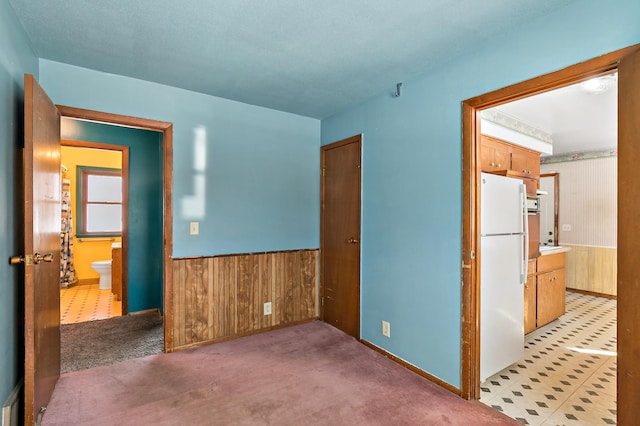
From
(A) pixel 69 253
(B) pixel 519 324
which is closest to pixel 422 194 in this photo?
(B) pixel 519 324

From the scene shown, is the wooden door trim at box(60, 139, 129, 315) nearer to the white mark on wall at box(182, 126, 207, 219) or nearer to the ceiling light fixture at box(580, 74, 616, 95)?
the white mark on wall at box(182, 126, 207, 219)

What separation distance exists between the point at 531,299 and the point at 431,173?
6.86 feet

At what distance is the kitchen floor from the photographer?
6.68ft

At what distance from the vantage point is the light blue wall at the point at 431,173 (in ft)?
5.59

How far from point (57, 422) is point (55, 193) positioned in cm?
144

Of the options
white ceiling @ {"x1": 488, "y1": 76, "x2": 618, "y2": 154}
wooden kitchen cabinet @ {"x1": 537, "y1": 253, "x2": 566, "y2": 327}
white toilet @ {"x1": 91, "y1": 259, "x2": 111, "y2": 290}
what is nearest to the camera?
white ceiling @ {"x1": 488, "y1": 76, "x2": 618, "y2": 154}

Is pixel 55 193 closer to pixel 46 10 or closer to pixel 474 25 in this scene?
pixel 46 10

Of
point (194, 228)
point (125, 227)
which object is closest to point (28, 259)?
point (194, 228)

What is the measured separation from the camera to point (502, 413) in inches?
79.6

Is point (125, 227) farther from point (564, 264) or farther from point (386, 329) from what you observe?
point (564, 264)

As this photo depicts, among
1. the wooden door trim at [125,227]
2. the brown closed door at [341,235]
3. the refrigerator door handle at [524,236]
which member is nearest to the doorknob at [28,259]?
the wooden door trim at [125,227]

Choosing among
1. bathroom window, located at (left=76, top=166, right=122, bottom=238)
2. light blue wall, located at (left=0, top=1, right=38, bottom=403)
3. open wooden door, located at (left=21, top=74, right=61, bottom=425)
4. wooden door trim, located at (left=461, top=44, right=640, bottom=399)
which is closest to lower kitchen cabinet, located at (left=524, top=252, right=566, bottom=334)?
wooden door trim, located at (left=461, top=44, right=640, bottom=399)

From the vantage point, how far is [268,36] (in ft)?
6.60

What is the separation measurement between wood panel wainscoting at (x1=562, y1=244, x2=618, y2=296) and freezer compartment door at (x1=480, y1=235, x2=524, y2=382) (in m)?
3.80
